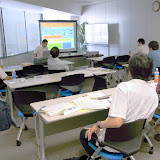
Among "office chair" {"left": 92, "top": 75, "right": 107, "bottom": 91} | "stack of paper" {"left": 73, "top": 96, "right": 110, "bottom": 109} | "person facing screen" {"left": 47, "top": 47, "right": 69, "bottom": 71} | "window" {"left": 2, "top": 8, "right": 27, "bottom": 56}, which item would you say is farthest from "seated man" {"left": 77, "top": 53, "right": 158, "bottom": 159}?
"window" {"left": 2, "top": 8, "right": 27, "bottom": 56}

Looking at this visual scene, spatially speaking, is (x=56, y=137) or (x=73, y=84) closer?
(x=56, y=137)

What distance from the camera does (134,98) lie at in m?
1.61

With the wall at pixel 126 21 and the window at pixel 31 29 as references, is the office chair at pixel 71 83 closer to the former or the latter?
the wall at pixel 126 21

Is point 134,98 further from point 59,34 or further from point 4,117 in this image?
point 59,34

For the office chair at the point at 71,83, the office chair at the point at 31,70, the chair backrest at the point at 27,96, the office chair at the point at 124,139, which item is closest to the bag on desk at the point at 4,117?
the chair backrest at the point at 27,96

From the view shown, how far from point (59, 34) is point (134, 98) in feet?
23.6

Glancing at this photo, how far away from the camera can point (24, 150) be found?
2779 millimetres

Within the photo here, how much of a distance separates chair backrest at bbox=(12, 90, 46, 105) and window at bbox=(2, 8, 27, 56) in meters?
4.85

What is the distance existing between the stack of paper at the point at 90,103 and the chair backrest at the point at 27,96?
560 millimetres

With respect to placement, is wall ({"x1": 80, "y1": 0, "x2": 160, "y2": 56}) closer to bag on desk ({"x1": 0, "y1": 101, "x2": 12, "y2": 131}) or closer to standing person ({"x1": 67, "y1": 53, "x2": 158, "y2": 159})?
standing person ({"x1": 67, "y1": 53, "x2": 158, "y2": 159})

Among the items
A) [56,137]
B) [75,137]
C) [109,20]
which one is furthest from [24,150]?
[109,20]

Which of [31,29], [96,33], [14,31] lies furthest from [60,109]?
[96,33]

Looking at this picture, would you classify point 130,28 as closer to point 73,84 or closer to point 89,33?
point 89,33

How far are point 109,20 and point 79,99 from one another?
7.47 metres
